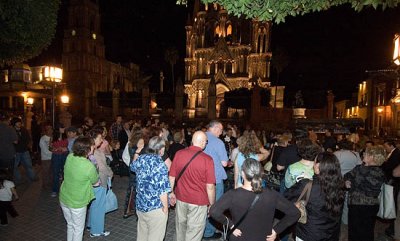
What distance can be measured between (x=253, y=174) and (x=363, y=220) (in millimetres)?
3380

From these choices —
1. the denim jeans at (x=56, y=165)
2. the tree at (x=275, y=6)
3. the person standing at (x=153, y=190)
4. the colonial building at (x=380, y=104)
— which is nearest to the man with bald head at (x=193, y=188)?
the person standing at (x=153, y=190)

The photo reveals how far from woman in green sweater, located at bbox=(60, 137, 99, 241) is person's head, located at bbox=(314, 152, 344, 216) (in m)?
3.68

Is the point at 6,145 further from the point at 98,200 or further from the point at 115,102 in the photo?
the point at 115,102

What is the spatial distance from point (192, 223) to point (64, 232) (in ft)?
11.0

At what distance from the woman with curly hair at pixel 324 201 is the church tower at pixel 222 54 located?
1578 inches

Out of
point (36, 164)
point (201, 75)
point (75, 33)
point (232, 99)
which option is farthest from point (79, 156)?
point (75, 33)

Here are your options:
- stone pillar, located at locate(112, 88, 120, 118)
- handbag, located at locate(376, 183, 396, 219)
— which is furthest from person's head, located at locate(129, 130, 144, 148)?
stone pillar, located at locate(112, 88, 120, 118)

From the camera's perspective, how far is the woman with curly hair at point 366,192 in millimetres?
4907

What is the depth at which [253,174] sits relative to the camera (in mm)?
3139

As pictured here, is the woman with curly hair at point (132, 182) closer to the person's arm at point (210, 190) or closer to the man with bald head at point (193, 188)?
the man with bald head at point (193, 188)

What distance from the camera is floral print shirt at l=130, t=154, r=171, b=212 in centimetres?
442

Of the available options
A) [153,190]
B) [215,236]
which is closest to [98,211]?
[153,190]

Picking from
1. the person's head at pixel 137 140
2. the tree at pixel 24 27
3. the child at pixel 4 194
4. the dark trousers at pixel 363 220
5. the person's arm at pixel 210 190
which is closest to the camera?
the person's arm at pixel 210 190

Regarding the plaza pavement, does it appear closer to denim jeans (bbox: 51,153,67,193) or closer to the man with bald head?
denim jeans (bbox: 51,153,67,193)
